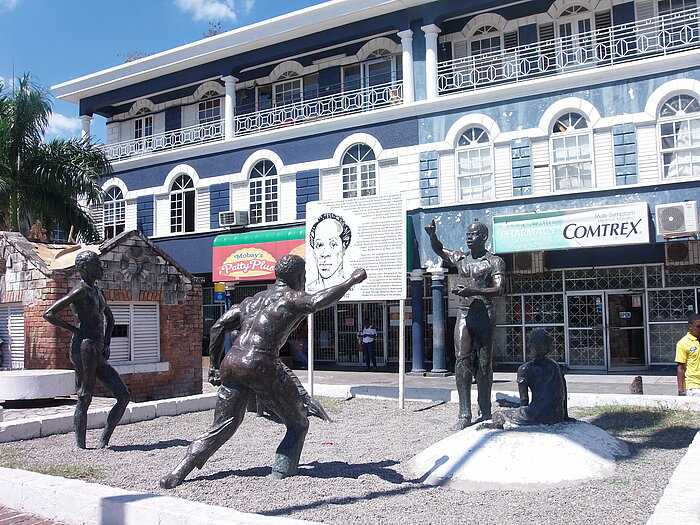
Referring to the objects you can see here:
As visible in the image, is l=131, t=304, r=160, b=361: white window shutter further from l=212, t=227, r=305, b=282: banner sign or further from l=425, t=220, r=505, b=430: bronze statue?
l=212, t=227, r=305, b=282: banner sign

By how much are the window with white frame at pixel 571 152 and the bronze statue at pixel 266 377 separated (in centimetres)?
1218

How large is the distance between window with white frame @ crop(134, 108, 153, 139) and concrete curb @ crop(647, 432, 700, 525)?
23.5 m

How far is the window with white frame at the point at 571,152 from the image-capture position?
16.0 meters

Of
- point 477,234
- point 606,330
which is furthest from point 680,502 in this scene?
point 606,330

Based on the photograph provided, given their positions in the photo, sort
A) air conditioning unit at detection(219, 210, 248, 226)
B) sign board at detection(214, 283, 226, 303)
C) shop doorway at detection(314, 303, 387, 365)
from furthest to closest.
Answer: sign board at detection(214, 283, 226, 303), shop doorway at detection(314, 303, 387, 365), air conditioning unit at detection(219, 210, 248, 226)

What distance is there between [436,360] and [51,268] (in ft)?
33.3

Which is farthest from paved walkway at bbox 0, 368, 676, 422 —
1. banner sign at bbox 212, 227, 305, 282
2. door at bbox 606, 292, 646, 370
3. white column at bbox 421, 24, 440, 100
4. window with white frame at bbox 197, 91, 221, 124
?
window with white frame at bbox 197, 91, 221, 124

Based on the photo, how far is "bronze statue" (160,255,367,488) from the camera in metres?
5.17

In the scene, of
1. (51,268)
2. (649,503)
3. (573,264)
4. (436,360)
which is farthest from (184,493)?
(573,264)

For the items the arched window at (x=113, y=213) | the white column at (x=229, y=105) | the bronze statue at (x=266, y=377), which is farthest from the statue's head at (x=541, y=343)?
the arched window at (x=113, y=213)

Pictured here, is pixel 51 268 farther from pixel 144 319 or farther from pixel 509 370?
pixel 509 370

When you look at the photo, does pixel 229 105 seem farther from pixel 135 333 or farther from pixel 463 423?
pixel 463 423

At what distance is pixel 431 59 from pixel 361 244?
8975 mm

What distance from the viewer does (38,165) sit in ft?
59.8
